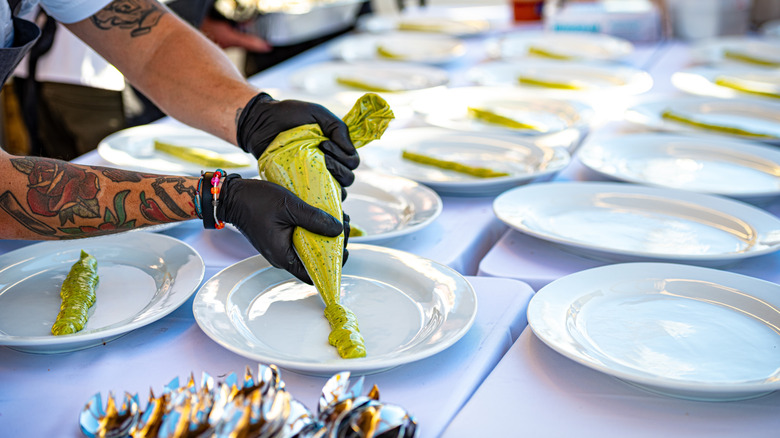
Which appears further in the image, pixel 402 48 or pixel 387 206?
pixel 402 48

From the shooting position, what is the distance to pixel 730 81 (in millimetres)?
2441

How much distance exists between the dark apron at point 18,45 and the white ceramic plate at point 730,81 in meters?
1.98

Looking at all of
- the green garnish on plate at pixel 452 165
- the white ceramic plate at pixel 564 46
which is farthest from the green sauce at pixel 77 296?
the white ceramic plate at pixel 564 46

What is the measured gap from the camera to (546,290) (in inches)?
42.3

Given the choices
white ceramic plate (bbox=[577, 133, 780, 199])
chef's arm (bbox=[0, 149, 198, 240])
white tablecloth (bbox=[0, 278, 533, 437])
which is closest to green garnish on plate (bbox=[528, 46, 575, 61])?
white ceramic plate (bbox=[577, 133, 780, 199])

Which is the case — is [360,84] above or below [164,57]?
below

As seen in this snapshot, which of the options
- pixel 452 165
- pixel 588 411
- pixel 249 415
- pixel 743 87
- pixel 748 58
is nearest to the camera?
pixel 249 415

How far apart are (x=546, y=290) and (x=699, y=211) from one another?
0.56 metres

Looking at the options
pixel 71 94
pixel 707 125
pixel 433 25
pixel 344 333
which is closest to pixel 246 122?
pixel 344 333

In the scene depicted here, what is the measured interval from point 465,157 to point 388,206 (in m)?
0.38

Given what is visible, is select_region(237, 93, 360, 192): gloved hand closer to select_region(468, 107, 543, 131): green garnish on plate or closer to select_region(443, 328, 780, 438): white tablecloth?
select_region(443, 328, 780, 438): white tablecloth

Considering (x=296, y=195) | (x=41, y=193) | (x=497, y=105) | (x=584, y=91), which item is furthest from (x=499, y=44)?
(x=41, y=193)

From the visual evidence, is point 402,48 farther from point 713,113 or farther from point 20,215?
point 20,215

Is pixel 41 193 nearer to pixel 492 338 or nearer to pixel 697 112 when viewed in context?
pixel 492 338
